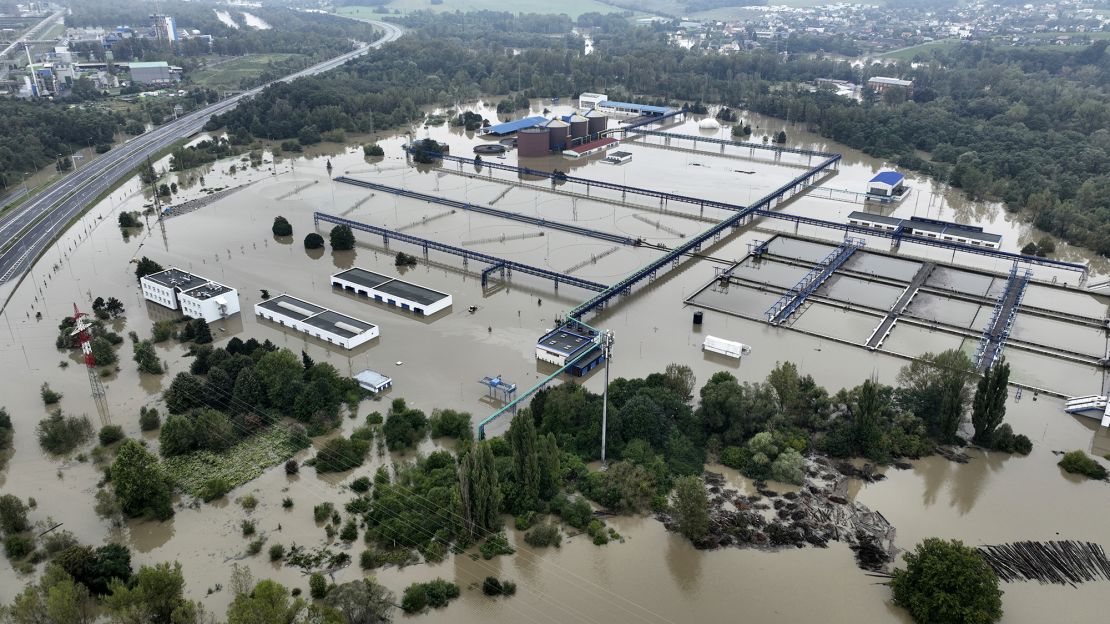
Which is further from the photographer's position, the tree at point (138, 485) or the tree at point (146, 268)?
the tree at point (146, 268)

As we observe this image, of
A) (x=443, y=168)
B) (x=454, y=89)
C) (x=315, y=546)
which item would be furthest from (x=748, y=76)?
(x=315, y=546)

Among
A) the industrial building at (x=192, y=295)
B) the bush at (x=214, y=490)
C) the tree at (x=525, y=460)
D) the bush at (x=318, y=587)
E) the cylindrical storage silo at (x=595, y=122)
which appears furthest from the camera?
the cylindrical storage silo at (x=595, y=122)

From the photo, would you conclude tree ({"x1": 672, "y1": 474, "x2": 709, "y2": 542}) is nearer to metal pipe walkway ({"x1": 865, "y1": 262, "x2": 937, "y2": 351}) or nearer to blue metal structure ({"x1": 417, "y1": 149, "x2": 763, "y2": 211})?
metal pipe walkway ({"x1": 865, "y1": 262, "x2": 937, "y2": 351})

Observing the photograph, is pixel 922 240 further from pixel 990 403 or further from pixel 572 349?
pixel 572 349

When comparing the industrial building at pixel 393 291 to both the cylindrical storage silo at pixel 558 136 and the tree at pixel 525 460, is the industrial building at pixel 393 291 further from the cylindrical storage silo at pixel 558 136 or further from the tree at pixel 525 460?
the cylindrical storage silo at pixel 558 136

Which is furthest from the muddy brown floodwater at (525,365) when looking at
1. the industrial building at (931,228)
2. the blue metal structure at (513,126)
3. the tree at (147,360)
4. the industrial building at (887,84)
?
the industrial building at (887,84)

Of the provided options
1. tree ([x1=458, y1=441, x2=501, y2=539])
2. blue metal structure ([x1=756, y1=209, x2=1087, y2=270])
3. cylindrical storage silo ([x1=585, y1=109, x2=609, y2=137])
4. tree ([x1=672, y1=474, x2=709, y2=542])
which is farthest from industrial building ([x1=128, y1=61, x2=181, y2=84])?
tree ([x1=672, y1=474, x2=709, y2=542])

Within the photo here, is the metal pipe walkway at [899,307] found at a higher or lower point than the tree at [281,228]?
lower
